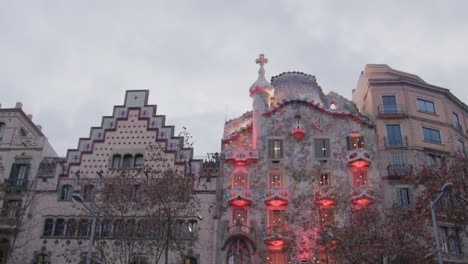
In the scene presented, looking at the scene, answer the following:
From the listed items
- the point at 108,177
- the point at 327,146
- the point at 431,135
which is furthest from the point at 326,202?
the point at 108,177

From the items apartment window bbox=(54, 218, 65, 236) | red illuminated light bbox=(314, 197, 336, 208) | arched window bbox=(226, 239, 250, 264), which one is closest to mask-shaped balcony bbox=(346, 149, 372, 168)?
red illuminated light bbox=(314, 197, 336, 208)

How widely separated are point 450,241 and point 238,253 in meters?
17.5

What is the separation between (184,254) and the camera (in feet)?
138

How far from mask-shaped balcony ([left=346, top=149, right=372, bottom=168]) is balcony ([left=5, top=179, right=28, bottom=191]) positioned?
28935 millimetres

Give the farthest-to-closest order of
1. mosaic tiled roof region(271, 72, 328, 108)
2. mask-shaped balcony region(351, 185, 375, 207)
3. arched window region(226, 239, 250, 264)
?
mosaic tiled roof region(271, 72, 328, 108), mask-shaped balcony region(351, 185, 375, 207), arched window region(226, 239, 250, 264)

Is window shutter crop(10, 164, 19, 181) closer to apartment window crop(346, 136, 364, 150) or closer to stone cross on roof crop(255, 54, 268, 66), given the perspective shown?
stone cross on roof crop(255, 54, 268, 66)

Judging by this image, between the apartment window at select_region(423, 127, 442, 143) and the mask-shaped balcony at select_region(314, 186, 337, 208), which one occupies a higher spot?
the apartment window at select_region(423, 127, 442, 143)

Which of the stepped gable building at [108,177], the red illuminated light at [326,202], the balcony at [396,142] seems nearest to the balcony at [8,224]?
the stepped gable building at [108,177]

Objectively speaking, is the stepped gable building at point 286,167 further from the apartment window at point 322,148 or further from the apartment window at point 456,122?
the apartment window at point 456,122

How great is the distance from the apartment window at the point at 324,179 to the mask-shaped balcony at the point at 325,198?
2018 mm

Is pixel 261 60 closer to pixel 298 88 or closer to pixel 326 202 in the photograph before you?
pixel 298 88

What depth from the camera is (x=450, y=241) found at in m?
42.6

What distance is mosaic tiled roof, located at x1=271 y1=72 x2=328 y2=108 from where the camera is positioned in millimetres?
50781

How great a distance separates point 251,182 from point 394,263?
538 inches
